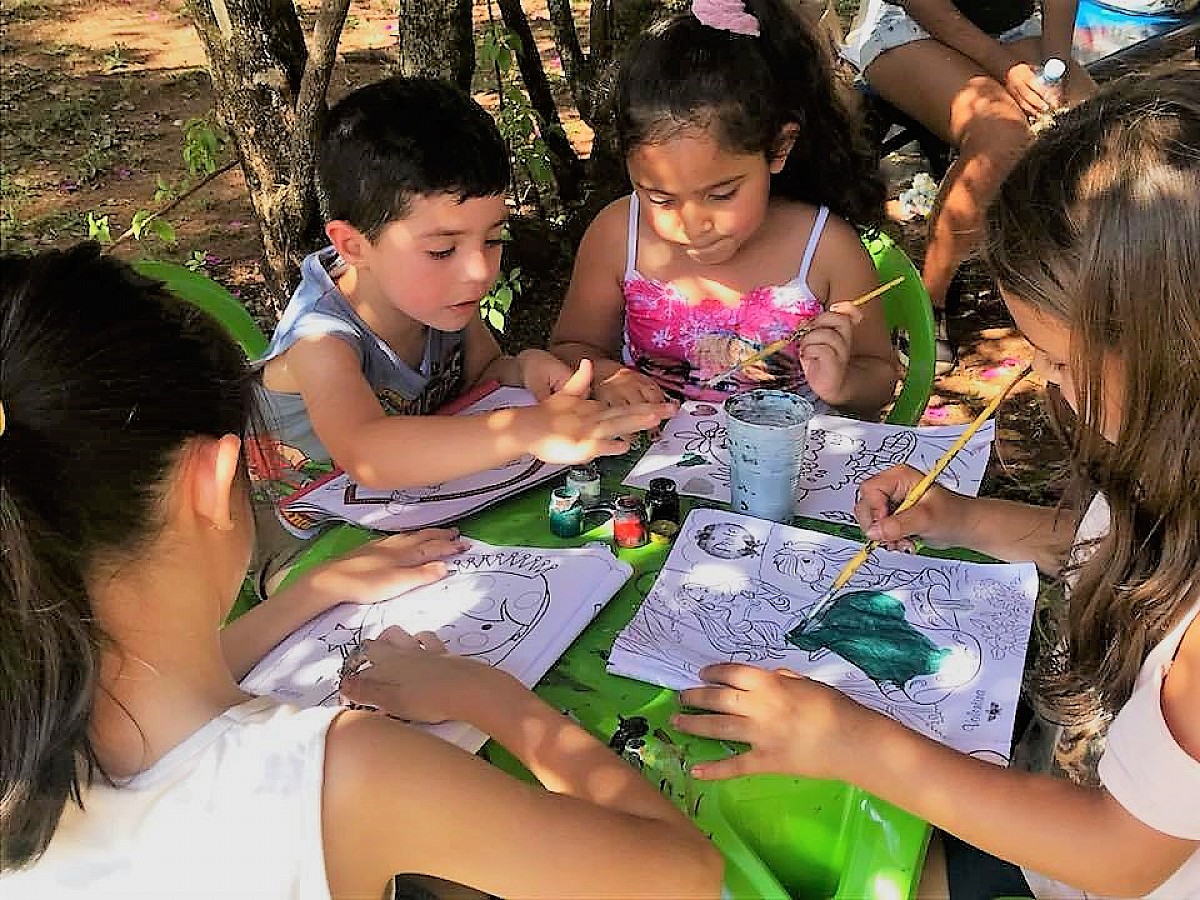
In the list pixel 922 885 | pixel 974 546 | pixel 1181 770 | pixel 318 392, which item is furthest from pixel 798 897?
pixel 318 392

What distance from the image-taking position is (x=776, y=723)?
3.58 ft

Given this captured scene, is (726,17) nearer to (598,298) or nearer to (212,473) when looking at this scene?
(598,298)

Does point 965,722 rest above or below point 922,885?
above

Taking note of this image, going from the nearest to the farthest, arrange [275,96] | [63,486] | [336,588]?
[63,486], [336,588], [275,96]

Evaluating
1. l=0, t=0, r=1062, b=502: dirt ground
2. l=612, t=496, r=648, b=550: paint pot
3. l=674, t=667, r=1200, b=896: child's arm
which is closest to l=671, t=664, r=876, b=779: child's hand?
l=674, t=667, r=1200, b=896: child's arm

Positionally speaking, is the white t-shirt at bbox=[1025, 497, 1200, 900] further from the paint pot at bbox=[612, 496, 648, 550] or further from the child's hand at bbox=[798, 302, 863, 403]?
the child's hand at bbox=[798, 302, 863, 403]

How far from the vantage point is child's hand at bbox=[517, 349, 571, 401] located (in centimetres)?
186

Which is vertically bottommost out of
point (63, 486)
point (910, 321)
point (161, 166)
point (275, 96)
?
point (161, 166)

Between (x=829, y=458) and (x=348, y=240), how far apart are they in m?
0.83

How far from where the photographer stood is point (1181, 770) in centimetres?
98

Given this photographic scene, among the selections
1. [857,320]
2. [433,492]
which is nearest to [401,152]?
[433,492]

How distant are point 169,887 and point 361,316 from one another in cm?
113

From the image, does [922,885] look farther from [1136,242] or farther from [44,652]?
[44,652]

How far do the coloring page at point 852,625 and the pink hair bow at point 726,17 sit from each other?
883 millimetres
